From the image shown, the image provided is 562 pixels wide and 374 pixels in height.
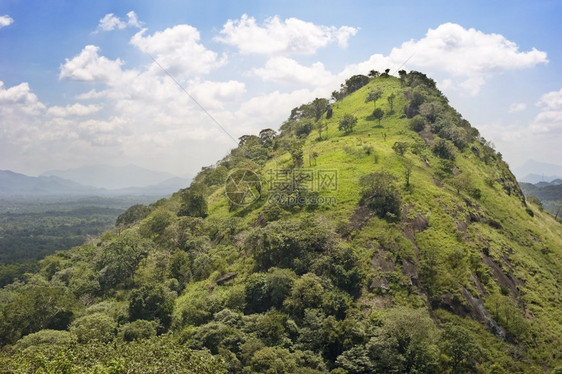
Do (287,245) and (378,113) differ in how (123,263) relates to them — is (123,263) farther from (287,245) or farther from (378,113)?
(378,113)

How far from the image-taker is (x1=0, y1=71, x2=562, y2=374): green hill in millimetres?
33969

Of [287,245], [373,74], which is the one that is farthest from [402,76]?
[287,245]

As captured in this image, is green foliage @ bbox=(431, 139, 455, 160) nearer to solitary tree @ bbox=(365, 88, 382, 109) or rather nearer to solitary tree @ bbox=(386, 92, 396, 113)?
solitary tree @ bbox=(386, 92, 396, 113)

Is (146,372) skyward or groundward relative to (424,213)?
groundward

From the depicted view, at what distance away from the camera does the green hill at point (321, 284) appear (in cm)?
3397

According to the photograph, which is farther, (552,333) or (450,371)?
(552,333)

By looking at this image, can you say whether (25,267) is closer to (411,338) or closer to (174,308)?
(174,308)

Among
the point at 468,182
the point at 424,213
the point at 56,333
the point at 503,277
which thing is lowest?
the point at 56,333

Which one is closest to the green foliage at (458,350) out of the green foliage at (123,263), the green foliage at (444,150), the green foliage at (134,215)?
the green foliage at (123,263)

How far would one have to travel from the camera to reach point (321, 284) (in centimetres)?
4362

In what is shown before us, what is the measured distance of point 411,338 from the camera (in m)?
34.4

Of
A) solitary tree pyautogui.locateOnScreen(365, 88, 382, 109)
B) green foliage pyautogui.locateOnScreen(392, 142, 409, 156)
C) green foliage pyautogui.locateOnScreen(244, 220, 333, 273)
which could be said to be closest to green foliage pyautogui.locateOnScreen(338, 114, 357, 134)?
solitary tree pyautogui.locateOnScreen(365, 88, 382, 109)

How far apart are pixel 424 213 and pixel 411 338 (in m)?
28.1

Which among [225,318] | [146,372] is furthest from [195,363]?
[225,318]
